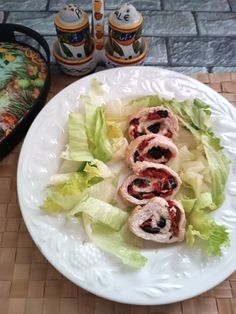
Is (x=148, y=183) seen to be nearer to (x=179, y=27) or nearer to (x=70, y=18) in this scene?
(x=70, y=18)

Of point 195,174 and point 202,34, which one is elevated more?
point 202,34

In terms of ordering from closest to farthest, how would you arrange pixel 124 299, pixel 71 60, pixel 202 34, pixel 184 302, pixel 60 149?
pixel 124 299, pixel 184 302, pixel 60 149, pixel 71 60, pixel 202 34

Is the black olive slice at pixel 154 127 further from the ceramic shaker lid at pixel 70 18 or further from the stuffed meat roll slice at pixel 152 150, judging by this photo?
the ceramic shaker lid at pixel 70 18

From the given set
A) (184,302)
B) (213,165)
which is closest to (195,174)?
(213,165)

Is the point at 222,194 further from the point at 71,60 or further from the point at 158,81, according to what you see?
the point at 71,60


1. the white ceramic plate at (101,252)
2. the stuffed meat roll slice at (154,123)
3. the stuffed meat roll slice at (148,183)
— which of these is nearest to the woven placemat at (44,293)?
the white ceramic plate at (101,252)
